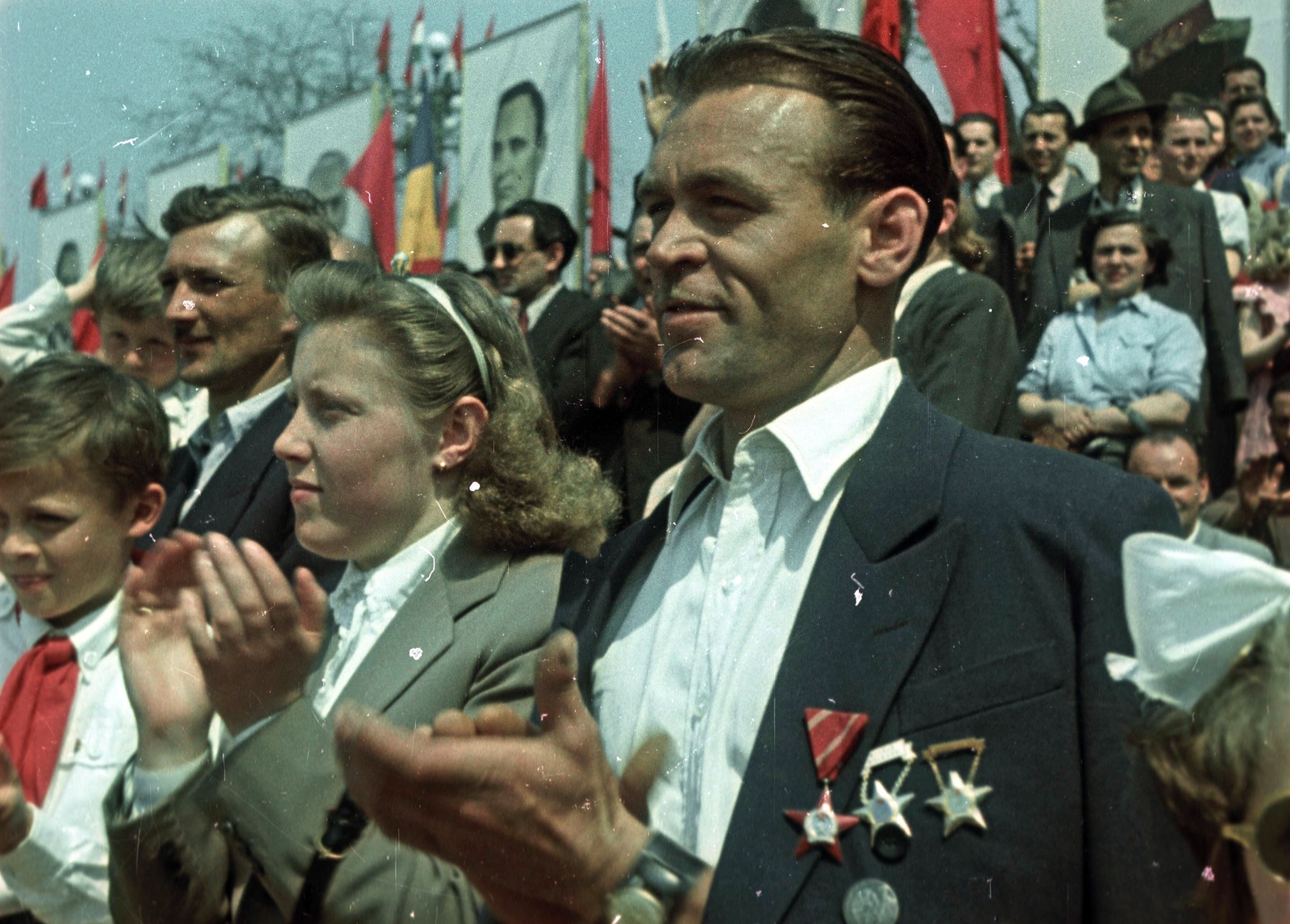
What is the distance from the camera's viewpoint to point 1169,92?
2658 millimetres

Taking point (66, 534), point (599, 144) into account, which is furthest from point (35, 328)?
point (599, 144)

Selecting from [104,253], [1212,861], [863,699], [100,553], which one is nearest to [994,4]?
[863,699]

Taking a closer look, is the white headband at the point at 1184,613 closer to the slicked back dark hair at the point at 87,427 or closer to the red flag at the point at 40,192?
the slicked back dark hair at the point at 87,427

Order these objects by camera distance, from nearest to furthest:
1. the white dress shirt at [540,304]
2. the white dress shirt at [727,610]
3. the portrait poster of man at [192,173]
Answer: the white dress shirt at [727,610] < the white dress shirt at [540,304] < the portrait poster of man at [192,173]

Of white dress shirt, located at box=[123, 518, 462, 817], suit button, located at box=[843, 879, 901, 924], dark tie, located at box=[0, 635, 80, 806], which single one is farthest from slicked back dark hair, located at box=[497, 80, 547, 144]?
suit button, located at box=[843, 879, 901, 924]

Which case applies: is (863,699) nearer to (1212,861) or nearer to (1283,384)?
(1212,861)

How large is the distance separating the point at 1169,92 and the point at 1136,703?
1.45m

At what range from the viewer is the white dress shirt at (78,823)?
93.0 inches

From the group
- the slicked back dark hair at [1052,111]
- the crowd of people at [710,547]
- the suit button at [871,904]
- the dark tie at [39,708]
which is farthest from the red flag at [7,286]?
the suit button at [871,904]

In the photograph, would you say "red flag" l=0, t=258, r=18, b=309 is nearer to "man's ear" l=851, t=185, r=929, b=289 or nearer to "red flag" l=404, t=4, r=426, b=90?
"red flag" l=404, t=4, r=426, b=90

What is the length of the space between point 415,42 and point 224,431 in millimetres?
Answer: 836

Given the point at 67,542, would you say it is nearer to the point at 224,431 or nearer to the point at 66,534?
the point at 66,534

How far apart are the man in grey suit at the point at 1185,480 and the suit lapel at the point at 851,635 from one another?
0.33 metres

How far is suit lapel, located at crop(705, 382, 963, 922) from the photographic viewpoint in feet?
5.46
